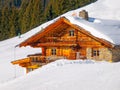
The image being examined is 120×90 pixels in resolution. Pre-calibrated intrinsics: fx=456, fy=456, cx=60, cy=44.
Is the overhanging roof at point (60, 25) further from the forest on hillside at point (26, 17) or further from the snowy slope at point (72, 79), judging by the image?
the forest on hillside at point (26, 17)

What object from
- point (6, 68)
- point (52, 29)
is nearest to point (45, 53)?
point (52, 29)

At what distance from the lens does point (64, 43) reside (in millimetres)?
32531

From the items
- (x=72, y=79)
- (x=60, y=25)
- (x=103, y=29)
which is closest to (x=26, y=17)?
(x=60, y=25)

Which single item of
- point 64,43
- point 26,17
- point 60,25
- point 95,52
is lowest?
point 95,52

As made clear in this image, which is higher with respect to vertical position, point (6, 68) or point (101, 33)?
point (101, 33)

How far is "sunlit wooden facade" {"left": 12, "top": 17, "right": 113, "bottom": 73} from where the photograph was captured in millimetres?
31594

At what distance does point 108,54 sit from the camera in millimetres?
30875

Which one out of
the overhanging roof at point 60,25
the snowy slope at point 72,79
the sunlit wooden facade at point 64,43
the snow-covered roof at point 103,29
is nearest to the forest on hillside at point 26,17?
the snow-covered roof at point 103,29

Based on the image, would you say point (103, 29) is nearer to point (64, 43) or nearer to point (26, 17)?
point (64, 43)

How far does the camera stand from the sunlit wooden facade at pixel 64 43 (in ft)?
104

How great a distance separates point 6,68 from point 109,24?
11.6m

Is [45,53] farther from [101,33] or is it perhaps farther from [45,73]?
[45,73]

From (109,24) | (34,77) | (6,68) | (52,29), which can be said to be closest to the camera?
(34,77)

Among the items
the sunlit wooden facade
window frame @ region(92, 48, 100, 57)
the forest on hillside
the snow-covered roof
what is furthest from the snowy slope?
the forest on hillside
